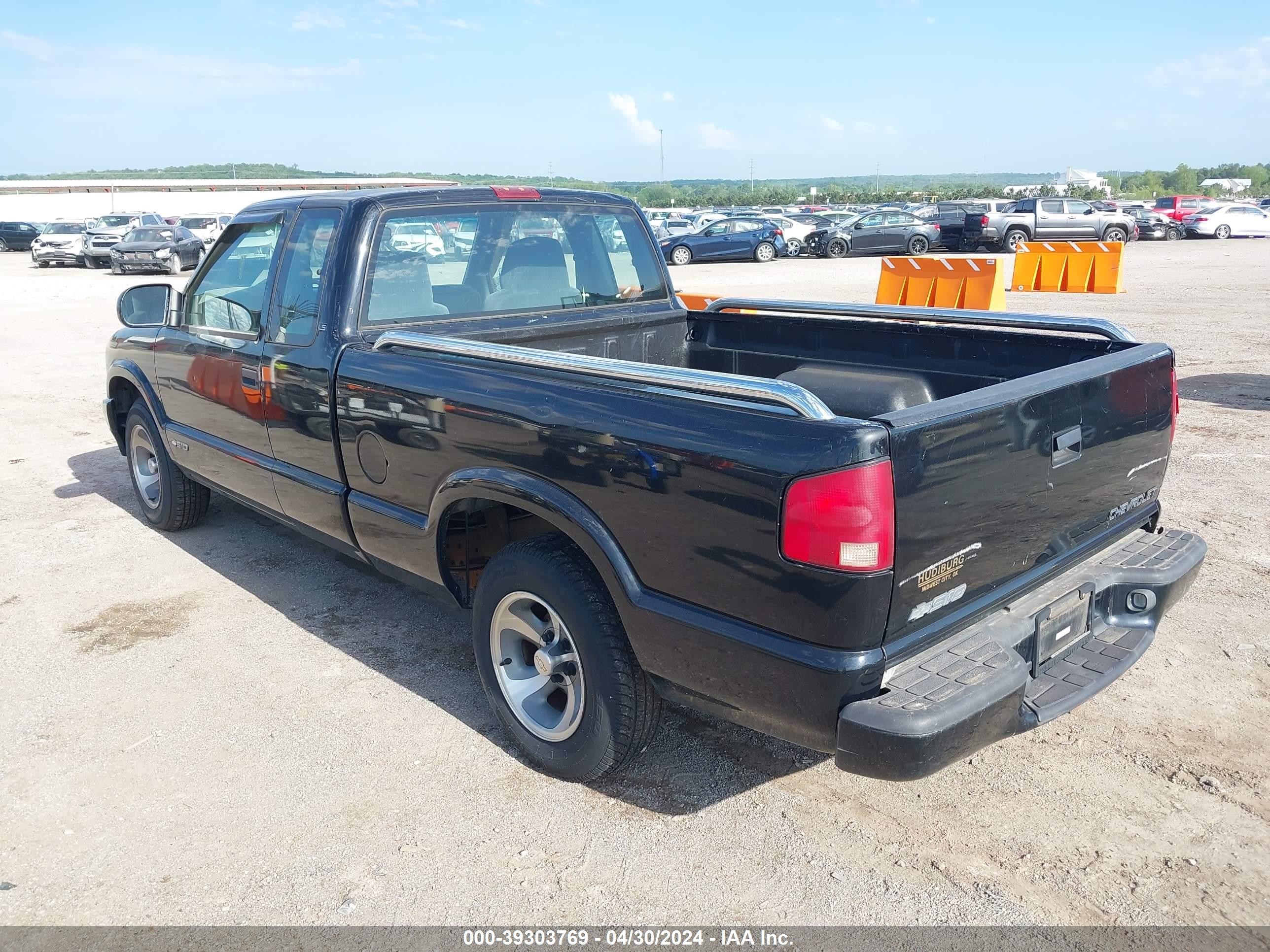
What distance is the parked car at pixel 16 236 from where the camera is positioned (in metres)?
41.0

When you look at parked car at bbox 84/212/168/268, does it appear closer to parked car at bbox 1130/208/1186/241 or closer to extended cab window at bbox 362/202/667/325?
extended cab window at bbox 362/202/667/325

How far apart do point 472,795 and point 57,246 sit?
3465 centimetres

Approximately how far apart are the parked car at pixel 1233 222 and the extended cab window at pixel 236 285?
3886 centimetres

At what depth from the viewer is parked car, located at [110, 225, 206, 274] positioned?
2775cm

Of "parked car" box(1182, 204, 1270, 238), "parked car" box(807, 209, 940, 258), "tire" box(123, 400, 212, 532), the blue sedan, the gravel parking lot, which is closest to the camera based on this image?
the gravel parking lot

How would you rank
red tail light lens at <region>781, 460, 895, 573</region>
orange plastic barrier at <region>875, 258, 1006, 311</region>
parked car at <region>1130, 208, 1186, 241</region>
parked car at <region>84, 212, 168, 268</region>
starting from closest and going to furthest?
red tail light lens at <region>781, 460, 895, 573</region> < orange plastic barrier at <region>875, 258, 1006, 311</region> < parked car at <region>84, 212, 168, 268</region> < parked car at <region>1130, 208, 1186, 241</region>

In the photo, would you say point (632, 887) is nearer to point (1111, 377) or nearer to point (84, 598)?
point (1111, 377)

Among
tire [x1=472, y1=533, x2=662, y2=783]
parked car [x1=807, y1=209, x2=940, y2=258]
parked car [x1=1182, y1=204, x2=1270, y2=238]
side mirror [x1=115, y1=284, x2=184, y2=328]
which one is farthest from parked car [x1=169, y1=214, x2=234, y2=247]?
parked car [x1=1182, y1=204, x2=1270, y2=238]

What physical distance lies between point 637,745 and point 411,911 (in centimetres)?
83

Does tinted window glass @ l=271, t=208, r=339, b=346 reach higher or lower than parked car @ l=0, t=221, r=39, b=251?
higher

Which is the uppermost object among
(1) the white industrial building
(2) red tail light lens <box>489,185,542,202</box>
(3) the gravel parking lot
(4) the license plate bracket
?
(1) the white industrial building

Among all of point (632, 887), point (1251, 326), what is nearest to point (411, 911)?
Result: point (632, 887)

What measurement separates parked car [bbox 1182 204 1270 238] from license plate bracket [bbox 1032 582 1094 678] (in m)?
38.7

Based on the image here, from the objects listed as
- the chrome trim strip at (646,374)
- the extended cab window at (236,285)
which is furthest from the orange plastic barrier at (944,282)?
the chrome trim strip at (646,374)
